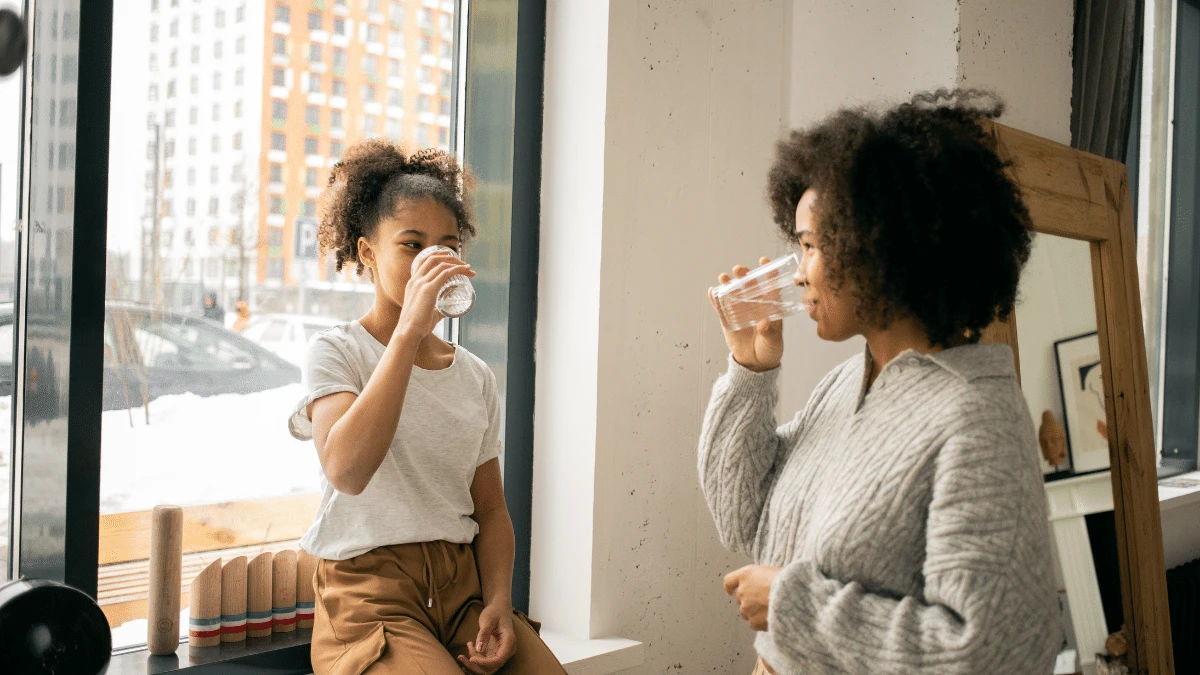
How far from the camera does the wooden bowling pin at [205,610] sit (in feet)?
5.51

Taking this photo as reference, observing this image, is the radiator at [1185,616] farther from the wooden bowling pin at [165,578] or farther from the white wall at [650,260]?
the wooden bowling pin at [165,578]

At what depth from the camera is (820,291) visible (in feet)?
4.09

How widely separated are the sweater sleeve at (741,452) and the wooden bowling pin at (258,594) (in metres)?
0.88

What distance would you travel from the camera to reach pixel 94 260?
159 centimetres

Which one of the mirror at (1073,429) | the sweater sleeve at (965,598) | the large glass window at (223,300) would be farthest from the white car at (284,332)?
the mirror at (1073,429)

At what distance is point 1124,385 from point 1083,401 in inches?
6.7

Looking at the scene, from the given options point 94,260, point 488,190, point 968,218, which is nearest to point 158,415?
point 94,260

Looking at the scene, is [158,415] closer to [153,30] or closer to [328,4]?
[153,30]

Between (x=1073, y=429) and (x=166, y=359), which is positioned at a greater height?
(x=166, y=359)

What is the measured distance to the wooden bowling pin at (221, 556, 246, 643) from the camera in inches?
67.9

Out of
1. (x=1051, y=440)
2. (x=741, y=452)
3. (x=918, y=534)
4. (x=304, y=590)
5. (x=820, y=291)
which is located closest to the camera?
(x=918, y=534)

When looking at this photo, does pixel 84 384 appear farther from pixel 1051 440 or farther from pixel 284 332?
pixel 1051 440

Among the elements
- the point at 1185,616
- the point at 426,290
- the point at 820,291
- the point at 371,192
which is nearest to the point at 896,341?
the point at 820,291

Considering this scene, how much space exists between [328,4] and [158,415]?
898mm
